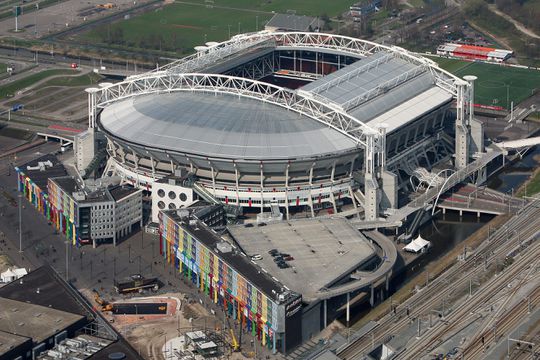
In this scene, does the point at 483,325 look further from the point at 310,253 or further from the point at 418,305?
the point at 310,253

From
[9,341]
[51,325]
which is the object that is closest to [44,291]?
[51,325]

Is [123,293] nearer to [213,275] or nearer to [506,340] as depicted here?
[213,275]

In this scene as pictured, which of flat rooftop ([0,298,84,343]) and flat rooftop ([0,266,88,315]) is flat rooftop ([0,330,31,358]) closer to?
flat rooftop ([0,298,84,343])

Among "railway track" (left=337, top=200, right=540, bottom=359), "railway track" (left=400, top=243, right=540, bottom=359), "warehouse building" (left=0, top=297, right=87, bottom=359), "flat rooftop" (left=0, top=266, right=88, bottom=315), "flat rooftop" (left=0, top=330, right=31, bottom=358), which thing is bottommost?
"railway track" (left=337, top=200, right=540, bottom=359)

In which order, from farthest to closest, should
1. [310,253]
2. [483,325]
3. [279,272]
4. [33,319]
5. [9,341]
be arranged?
[310,253], [279,272], [483,325], [33,319], [9,341]

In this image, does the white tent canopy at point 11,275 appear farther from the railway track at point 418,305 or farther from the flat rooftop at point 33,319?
the railway track at point 418,305

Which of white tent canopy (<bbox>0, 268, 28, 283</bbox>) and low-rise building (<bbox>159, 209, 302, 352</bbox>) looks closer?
low-rise building (<bbox>159, 209, 302, 352</bbox>)

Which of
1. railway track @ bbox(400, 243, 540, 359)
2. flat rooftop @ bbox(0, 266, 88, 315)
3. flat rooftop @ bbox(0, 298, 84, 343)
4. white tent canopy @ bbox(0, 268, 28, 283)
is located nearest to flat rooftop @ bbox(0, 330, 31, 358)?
flat rooftop @ bbox(0, 298, 84, 343)
